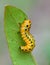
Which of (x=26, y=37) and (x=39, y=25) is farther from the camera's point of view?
(x=39, y=25)

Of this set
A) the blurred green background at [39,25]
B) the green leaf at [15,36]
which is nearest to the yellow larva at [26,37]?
the green leaf at [15,36]

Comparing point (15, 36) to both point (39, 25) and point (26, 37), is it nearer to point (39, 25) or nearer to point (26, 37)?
point (26, 37)

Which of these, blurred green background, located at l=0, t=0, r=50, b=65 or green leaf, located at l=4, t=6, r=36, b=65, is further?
blurred green background, located at l=0, t=0, r=50, b=65

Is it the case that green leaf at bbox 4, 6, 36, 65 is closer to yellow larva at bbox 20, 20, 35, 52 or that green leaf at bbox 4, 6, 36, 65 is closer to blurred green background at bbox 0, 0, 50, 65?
yellow larva at bbox 20, 20, 35, 52

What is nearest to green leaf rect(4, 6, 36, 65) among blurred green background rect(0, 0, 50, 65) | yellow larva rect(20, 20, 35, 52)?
yellow larva rect(20, 20, 35, 52)

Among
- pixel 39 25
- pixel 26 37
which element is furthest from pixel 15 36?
pixel 39 25

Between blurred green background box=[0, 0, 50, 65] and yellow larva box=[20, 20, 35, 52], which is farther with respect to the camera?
blurred green background box=[0, 0, 50, 65]

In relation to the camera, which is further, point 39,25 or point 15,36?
point 39,25

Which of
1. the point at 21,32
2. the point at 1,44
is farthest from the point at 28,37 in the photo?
the point at 1,44

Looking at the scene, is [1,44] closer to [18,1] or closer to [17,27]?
[18,1]
